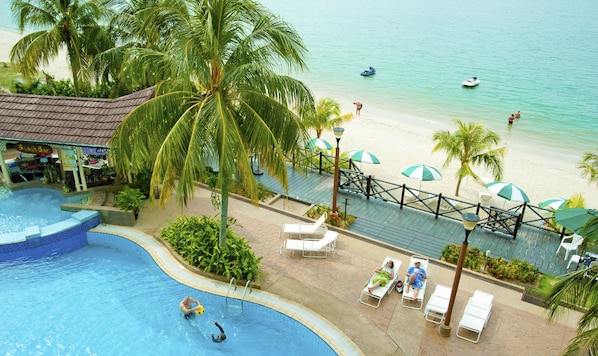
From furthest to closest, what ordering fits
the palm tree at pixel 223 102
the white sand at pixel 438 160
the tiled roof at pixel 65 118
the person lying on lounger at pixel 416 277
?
the white sand at pixel 438 160 < the tiled roof at pixel 65 118 < the person lying on lounger at pixel 416 277 < the palm tree at pixel 223 102

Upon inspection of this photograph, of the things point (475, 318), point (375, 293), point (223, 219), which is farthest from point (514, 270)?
point (223, 219)

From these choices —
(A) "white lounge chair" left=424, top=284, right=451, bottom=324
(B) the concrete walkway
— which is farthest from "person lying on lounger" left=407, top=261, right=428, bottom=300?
(B) the concrete walkway

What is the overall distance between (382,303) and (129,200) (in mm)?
8755

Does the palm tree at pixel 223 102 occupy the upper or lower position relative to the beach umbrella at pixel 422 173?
upper

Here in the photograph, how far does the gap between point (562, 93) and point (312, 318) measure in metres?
49.5

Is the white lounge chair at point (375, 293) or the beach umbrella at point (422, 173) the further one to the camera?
the beach umbrella at point (422, 173)

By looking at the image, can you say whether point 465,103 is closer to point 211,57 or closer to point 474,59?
point 474,59

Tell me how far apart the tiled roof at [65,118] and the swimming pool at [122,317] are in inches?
161

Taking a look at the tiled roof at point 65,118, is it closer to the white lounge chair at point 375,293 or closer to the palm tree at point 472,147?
the white lounge chair at point 375,293

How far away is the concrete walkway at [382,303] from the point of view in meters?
10.5

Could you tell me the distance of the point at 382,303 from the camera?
11742mm

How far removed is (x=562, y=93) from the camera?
162 feet

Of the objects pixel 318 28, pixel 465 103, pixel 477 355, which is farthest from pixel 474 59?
pixel 477 355

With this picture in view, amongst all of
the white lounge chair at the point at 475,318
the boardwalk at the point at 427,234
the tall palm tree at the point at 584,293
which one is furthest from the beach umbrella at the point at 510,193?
the tall palm tree at the point at 584,293
